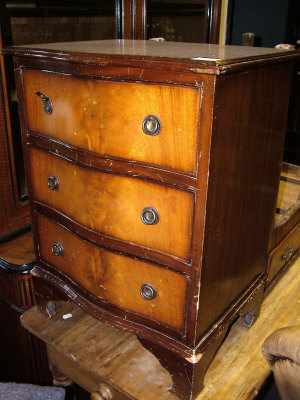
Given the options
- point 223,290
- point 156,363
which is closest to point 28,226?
point 156,363

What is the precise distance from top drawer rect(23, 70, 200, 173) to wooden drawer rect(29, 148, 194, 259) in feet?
0.22

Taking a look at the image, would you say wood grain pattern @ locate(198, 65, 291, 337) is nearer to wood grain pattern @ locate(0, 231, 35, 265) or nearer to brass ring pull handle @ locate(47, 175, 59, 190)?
brass ring pull handle @ locate(47, 175, 59, 190)

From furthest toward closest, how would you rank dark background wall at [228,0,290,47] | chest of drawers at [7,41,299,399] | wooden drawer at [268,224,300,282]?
dark background wall at [228,0,290,47]
wooden drawer at [268,224,300,282]
chest of drawers at [7,41,299,399]

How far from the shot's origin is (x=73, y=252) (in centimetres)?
114

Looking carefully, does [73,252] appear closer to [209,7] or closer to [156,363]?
[156,363]

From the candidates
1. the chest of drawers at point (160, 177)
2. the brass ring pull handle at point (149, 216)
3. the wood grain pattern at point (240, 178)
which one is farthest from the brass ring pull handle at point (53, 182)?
the wood grain pattern at point (240, 178)

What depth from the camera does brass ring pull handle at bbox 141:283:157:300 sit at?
3.26 ft

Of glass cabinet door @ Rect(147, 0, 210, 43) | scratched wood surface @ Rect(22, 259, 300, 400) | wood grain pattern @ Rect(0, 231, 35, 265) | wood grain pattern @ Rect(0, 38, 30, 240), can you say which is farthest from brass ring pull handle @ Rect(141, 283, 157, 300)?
glass cabinet door @ Rect(147, 0, 210, 43)

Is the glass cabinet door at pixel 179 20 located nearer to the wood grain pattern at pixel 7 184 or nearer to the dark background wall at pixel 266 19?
the wood grain pattern at pixel 7 184

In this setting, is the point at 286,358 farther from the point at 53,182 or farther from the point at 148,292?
the point at 53,182

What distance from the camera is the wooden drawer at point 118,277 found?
97 centimetres

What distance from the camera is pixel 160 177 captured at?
87 cm

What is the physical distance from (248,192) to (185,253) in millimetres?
246

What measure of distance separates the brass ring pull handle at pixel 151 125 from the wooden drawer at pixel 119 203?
0.12 meters
